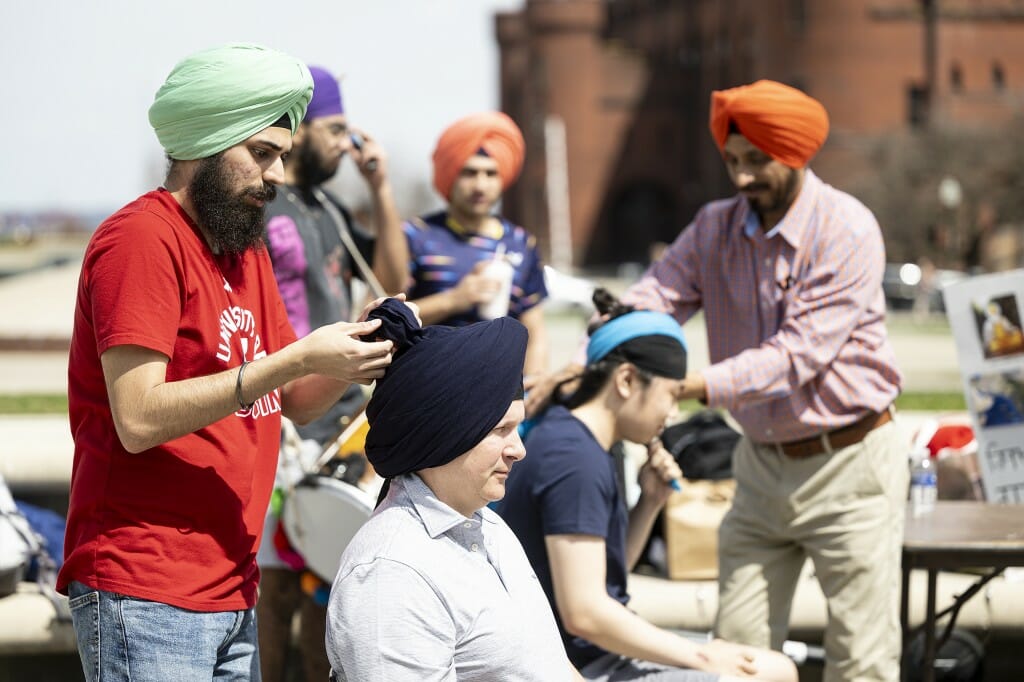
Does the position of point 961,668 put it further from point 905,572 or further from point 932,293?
point 932,293

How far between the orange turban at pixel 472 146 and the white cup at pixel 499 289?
0.49 meters

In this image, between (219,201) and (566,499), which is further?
(566,499)

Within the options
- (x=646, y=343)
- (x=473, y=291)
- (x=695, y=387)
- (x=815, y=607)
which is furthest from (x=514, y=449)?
(x=815, y=607)

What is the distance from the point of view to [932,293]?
116 feet

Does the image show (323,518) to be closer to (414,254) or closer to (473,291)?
(473,291)

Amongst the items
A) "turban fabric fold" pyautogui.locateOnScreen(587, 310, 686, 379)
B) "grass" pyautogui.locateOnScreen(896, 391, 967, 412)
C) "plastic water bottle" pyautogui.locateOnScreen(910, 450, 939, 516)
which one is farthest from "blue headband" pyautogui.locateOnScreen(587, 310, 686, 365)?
"grass" pyautogui.locateOnScreen(896, 391, 967, 412)

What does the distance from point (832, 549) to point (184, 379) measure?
2.41 metres

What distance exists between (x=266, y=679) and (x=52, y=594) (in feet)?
2.90

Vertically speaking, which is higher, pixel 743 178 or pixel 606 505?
pixel 743 178

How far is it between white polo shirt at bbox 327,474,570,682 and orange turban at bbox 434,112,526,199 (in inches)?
108

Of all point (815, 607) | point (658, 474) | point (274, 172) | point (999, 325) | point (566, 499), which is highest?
point (274, 172)

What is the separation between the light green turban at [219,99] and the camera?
271 cm

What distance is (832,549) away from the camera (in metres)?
4.39

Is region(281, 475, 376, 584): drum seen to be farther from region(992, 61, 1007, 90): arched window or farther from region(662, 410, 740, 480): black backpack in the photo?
region(992, 61, 1007, 90): arched window
